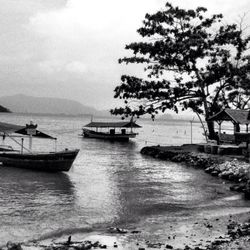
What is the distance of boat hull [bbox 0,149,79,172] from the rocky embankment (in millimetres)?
10439

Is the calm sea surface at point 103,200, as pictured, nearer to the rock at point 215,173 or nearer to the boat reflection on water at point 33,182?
the boat reflection on water at point 33,182

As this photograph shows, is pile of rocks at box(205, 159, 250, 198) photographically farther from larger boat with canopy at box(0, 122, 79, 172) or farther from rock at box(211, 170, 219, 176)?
larger boat with canopy at box(0, 122, 79, 172)

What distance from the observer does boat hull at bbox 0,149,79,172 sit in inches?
1091

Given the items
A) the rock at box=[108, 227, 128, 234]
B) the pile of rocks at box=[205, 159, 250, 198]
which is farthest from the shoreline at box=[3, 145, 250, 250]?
the pile of rocks at box=[205, 159, 250, 198]

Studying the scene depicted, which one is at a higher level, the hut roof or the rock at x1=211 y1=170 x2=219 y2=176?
the hut roof

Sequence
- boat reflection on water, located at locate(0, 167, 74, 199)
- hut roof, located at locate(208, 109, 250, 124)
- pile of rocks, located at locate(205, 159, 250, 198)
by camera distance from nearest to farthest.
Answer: boat reflection on water, located at locate(0, 167, 74, 199) → pile of rocks, located at locate(205, 159, 250, 198) → hut roof, located at locate(208, 109, 250, 124)

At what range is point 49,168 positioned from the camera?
91.8ft

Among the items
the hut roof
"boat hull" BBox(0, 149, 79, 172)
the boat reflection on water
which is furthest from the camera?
the hut roof

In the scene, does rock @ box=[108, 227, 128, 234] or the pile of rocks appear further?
the pile of rocks

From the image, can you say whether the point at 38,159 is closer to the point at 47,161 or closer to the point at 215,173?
the point at 47,161

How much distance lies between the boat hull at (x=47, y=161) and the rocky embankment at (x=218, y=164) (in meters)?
10.4

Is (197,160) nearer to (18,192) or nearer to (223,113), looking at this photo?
(223,113)

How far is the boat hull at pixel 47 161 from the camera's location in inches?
1091

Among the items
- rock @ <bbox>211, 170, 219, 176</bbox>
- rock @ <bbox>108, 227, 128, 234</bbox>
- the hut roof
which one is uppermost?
the hut roof
